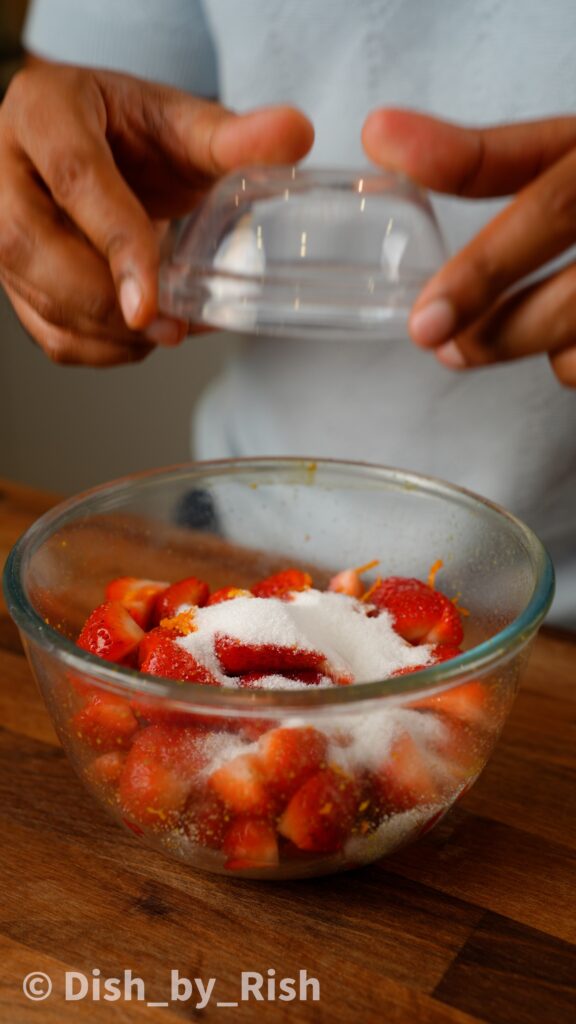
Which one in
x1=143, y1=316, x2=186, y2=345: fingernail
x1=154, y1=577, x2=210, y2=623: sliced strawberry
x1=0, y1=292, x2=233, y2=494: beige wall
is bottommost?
x1=0, y1=292, x2=233, y2=494: beige wall

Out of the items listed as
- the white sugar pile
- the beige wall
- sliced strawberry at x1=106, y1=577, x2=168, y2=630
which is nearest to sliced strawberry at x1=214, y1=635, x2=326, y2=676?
the white sugar pile

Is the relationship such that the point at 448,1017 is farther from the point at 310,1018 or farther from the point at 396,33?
the point at 396,33

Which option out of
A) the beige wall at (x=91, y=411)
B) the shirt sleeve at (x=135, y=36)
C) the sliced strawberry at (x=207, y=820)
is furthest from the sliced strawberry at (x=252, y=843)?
the beige wall at (x=91, y=411)

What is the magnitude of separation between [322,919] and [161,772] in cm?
12

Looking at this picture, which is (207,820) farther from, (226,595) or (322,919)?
(226,595)

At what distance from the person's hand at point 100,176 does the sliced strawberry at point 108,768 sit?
0.88ft

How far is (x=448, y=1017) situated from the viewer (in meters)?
0.47

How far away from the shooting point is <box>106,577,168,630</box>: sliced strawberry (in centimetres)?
65

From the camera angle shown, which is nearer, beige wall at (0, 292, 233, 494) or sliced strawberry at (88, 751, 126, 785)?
sliced strawberry at (88, 751, 126, 785)

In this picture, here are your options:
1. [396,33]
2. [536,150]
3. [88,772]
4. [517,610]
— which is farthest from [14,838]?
[396,33]

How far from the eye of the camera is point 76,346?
0.82m

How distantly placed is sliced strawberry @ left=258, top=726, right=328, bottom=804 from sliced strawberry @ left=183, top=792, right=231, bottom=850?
29mm

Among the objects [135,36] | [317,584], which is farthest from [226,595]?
[135,36]

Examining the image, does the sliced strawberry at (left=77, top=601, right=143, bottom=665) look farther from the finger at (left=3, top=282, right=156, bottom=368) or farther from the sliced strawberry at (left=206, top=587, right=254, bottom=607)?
the finger at (left=3, top=282, right=156, bottom=368)
